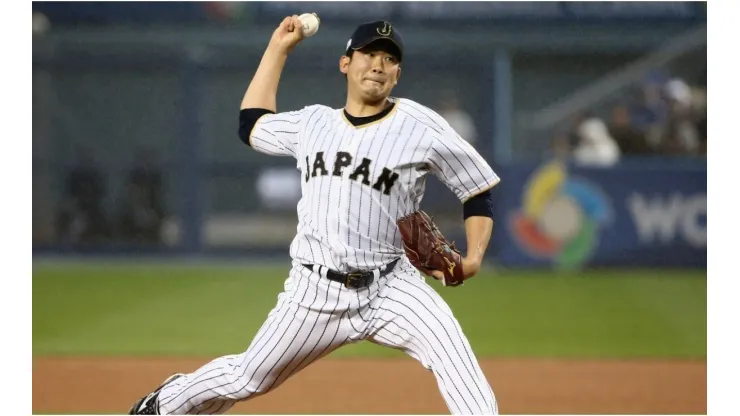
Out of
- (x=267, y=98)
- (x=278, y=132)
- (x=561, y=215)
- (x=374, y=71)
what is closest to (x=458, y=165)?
(x=374, y=71)

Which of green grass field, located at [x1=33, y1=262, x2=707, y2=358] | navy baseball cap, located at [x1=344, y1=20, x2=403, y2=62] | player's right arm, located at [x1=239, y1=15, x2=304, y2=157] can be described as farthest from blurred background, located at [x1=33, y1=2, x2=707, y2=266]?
navy baseball cap, located at [x1=344, y1=20, x2=403, y2=62]

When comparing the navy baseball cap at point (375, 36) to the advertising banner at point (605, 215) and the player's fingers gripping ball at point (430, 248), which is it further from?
the advertising banner at point (605, 215)

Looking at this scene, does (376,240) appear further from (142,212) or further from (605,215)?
(142,212)

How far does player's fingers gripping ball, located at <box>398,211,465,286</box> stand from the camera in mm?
3789

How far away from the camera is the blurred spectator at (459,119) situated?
13.1 m

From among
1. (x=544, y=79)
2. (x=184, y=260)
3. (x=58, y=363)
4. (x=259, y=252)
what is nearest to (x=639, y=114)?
(x=544, y=79)

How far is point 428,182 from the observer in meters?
12.5

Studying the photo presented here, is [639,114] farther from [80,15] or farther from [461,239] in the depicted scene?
[80,15]

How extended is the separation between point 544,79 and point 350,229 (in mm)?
11721

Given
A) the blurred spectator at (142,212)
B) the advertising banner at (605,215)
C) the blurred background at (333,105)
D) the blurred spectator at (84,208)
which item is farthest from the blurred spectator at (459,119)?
the blurred spectator at (84,208)

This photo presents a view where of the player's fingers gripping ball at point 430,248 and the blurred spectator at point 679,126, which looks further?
the blurred spectator at point 679,126

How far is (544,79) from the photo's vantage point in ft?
49.6

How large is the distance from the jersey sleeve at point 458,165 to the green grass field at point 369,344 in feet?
13.4

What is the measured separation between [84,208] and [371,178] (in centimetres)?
1053
